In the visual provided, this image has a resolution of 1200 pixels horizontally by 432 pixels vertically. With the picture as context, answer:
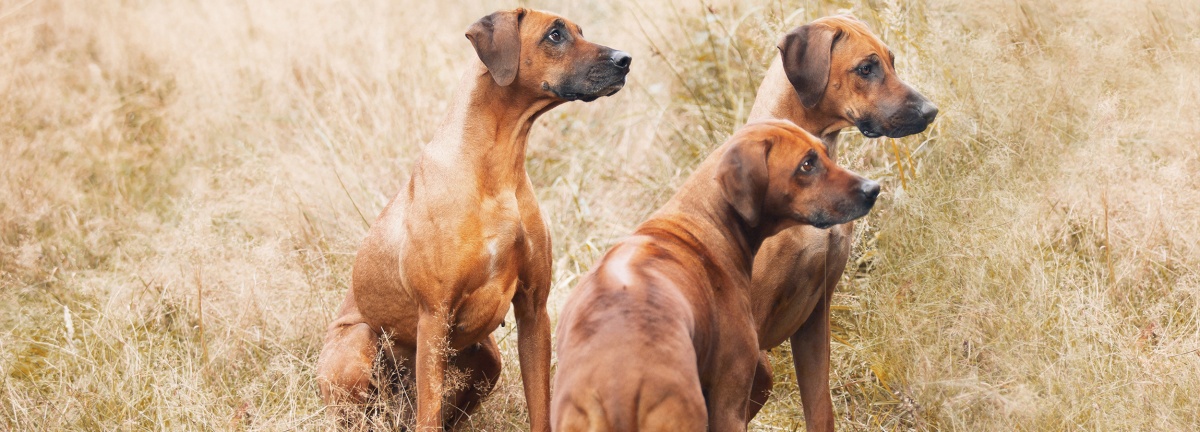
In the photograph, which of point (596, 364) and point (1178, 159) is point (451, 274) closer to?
point (596, 364)

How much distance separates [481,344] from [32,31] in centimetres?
727

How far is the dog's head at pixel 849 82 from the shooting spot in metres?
5.14

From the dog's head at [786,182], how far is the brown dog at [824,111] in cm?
57

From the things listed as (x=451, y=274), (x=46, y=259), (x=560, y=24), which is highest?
(x=560, y=24)

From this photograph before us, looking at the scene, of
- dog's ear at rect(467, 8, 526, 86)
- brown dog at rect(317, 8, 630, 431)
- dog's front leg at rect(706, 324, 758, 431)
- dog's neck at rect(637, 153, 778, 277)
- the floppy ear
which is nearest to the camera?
dog's front leg at rect(706, 324, 758, 431)

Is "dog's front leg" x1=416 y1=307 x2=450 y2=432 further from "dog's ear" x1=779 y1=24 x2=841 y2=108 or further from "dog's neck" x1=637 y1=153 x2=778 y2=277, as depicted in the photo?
"dog's ear" x1=779 y1=24 x2=841 y2=108

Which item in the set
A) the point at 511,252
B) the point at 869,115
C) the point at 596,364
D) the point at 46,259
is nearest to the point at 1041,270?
the point at 869,115

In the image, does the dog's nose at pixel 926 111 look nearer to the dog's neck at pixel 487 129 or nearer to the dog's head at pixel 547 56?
the dog's head at pixel 547 56

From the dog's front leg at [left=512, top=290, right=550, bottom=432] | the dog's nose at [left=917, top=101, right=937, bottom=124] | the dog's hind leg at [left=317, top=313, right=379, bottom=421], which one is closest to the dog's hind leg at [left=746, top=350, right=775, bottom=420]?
the dog's front leg at [left=512, top=290, right=550, bottom=432]

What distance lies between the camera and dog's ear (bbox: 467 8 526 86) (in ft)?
16.6

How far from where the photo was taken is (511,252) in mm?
4988

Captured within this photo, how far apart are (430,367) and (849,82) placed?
210 cm

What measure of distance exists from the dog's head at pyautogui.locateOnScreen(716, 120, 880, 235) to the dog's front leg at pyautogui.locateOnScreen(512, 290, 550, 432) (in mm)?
1112

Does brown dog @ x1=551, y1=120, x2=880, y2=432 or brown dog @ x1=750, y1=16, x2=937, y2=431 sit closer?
brown dog @ x1=551, y1=120, x2=880, y2=432
